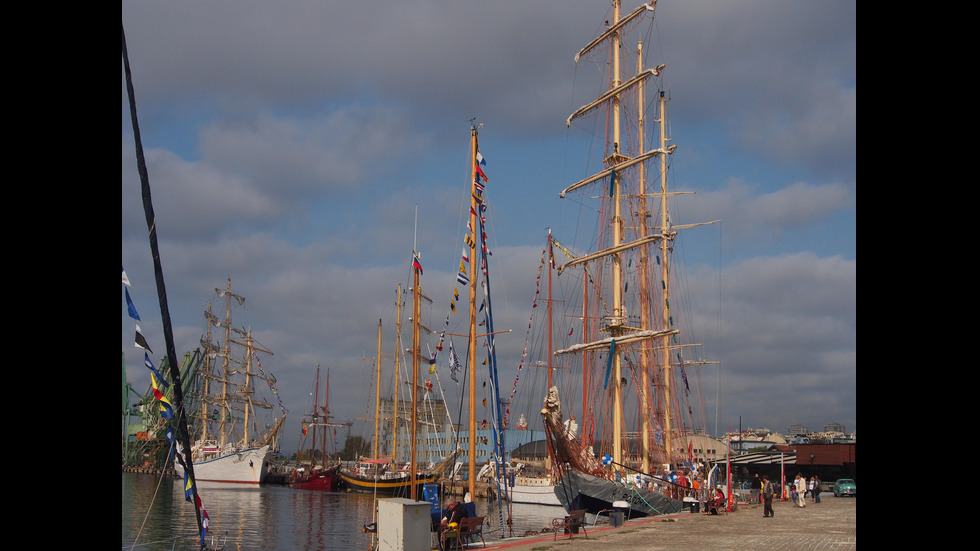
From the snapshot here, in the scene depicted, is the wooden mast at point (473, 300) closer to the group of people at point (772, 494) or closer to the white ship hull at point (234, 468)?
the group of people at point (772, 494)

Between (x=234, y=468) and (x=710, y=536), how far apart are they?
85.3 meters

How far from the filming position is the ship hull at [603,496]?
32.6m

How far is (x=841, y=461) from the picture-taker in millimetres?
72562

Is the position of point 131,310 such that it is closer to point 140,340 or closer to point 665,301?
point 140,340

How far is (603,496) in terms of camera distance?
108 ft

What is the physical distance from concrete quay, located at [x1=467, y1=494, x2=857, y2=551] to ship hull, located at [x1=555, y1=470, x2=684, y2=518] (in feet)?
13.7

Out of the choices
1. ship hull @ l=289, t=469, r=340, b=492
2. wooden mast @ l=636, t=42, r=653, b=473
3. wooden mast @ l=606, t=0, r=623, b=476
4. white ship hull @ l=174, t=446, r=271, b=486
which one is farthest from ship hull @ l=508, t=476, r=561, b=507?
white ship hull @ l=174, t=446, r=271, b=486

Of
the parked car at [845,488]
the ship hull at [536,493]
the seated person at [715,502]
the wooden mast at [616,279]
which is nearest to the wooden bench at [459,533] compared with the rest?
the seated person at [715,502]

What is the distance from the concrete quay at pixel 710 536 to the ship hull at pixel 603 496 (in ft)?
13.7

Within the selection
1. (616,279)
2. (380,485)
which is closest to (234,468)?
(380,485)

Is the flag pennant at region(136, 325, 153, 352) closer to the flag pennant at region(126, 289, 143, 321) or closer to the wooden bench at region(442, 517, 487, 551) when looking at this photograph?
the flag pennant at region(126, 289, 143, 321)
